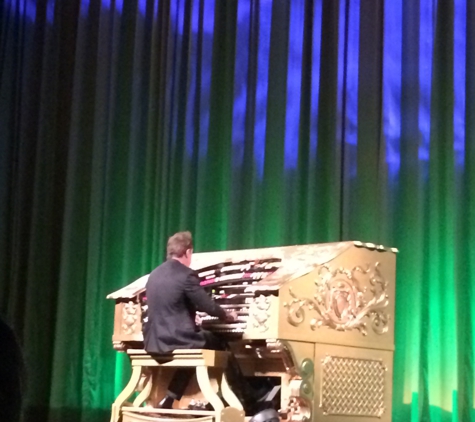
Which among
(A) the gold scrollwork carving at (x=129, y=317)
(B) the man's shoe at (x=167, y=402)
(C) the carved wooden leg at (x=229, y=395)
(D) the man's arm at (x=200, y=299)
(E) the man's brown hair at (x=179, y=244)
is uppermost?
(E) the man's brown hair at (x=179, y=244)

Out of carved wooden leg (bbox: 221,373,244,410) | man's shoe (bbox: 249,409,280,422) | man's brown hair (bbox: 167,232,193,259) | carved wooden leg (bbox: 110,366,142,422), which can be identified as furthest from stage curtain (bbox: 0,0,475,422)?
man's shoe (bbox: 249,409,280,422)

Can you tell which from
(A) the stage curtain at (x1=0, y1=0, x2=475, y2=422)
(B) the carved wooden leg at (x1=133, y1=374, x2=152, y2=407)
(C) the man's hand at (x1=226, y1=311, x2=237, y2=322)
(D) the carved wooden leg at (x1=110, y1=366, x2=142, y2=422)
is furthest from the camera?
(A) the stage curtain at (x1=0, y1=0, x2=475, y2=422)

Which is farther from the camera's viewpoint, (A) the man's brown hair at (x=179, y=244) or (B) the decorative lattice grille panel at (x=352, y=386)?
(A) the man's brown hair at (x=179, y=244)

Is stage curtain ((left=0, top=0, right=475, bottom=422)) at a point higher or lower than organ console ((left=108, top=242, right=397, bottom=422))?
higher

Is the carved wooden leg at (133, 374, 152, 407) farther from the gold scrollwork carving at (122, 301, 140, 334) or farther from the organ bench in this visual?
the gold scrollwork carving at (122, 301, 140, 334)

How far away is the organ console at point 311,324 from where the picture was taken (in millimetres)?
3500

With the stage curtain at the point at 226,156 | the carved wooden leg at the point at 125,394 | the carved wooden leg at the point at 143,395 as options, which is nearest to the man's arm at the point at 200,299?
the carved wooden leg at the point at 125,394

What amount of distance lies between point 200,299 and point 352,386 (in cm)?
83

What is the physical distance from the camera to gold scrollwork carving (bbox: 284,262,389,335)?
3580 millimetres

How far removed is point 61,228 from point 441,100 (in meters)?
3.20

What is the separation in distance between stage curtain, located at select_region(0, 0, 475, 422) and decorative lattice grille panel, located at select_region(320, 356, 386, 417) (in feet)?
1.95

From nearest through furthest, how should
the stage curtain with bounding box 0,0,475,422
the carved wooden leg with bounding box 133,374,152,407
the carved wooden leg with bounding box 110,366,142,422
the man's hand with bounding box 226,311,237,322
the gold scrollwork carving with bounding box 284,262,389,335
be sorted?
1. the gold scrollwork carving with bounding box 284,262,389,335
2. the man's hand with bounding box 226,311,237,322
3. the carved wooden leg with bounding box 110,366,142,422
4. the carved wooden leg with bounding box 133,374,152,407
5. the stage curtain with bounding box 0,0,475,422

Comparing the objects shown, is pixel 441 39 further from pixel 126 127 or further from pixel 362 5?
pixel 126 127

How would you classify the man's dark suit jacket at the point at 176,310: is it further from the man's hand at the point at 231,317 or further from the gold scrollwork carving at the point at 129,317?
the gold scrollwork carving at the point at 129,317
